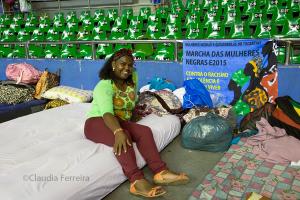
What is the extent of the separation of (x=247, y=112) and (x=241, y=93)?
0.24 meters

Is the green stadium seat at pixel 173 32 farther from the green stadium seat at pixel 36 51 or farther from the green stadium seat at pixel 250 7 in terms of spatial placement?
the green stadium seat at pixel 36 51

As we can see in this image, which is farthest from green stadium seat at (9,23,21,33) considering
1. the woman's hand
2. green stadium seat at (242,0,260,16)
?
the woman's hand

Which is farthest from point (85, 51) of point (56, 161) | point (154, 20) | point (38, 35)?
point (56, 161)

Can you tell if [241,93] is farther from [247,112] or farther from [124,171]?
[124,171]

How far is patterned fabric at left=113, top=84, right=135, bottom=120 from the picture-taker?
8.63ft

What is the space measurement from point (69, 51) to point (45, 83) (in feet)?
3.24

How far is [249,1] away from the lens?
5.51 meters

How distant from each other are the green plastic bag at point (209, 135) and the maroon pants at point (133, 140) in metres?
0.70

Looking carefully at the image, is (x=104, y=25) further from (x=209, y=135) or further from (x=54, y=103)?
(x=209, y=135)

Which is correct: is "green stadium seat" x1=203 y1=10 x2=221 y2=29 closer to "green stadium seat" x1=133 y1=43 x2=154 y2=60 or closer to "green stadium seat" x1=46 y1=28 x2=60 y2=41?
"green stadium seat" x1=133 y1=43 x2=154 y2=60

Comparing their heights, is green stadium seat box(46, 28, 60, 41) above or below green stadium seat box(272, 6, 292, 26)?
below

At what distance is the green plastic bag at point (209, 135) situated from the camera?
115 inches

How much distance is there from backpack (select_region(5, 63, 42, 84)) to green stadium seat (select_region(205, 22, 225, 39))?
9.48 ft

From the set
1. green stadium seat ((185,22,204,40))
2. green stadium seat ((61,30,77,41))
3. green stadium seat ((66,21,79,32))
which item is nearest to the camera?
green stadium seat ((185,22,204,40))
